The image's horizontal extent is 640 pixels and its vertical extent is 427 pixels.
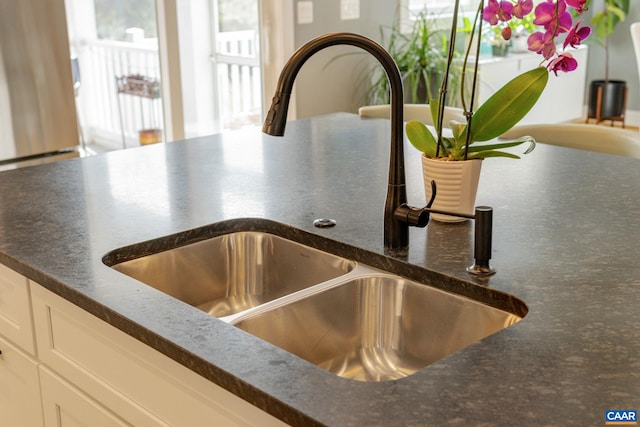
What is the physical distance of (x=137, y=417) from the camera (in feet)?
4.10

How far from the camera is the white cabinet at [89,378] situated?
1121mm

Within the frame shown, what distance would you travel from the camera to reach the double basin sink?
1.32m

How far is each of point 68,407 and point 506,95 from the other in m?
1.03

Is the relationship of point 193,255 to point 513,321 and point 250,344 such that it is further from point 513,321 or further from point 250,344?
point 513,321

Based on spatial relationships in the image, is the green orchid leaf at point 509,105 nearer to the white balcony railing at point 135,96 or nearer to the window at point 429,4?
the white balcony railing at point 135,96

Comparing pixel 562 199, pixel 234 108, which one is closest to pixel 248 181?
pixel 562 199

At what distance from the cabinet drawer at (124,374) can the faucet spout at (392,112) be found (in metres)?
0.43

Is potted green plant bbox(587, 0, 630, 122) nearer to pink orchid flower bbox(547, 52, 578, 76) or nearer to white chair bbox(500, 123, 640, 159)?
white chair bbox(500, 123, 640, 159)

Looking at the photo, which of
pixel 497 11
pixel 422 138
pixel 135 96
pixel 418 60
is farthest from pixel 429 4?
pixel 497 11

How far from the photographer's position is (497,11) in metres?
1.42

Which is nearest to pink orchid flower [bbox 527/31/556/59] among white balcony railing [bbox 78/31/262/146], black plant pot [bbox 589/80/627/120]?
white balcony railing [bbox 78/31/262/146]

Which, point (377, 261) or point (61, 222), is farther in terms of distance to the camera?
point (61, 222)

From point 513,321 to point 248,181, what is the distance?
0.91 meters

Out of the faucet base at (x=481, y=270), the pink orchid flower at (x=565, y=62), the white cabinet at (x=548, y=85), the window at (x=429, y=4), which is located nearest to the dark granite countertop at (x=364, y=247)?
the faucet base at (x=481, y=270)
